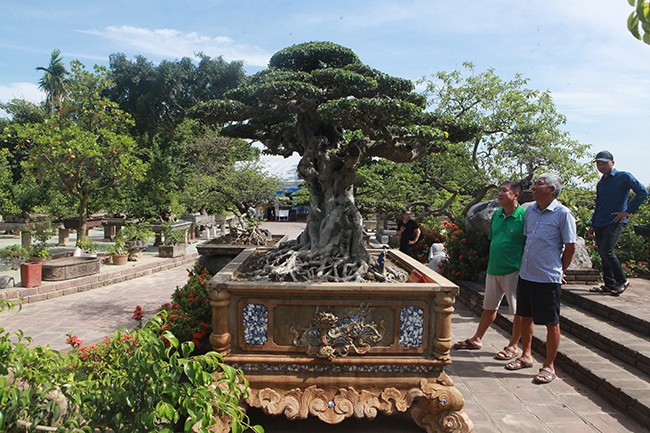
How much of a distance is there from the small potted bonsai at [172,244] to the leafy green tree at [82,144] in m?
1.88

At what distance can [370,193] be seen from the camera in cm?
1411

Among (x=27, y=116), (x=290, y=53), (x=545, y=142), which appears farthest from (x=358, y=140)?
(x=27, y=116)

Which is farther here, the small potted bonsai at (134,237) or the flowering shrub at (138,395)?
the small potted bonsai at (134,237)

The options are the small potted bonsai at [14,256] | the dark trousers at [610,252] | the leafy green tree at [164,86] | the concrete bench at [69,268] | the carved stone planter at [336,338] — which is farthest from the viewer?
the leafy green tree at [164,86]

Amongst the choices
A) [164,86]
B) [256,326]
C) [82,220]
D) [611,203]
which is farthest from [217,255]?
[164,86]

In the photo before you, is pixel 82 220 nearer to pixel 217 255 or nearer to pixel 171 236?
pixel 171 236

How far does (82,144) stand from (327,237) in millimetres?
8777

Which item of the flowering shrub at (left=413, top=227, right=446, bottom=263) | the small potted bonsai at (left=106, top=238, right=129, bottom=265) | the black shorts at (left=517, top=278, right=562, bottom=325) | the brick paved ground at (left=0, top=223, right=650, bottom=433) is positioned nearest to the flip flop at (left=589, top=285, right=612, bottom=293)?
the brick paved ground at (left=0, top=223, right=650, bottom=433)

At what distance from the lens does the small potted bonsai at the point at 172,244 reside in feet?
40.1

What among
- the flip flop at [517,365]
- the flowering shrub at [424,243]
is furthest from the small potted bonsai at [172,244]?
the flip flop at [517,365]

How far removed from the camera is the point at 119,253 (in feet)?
35.5

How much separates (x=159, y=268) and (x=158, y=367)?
10.1 metres

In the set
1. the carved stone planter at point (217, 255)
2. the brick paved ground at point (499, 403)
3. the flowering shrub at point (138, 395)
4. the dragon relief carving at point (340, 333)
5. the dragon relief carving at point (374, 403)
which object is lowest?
the brick paved ground at point (499, 403)

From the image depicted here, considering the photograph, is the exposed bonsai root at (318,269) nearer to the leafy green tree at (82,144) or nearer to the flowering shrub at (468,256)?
the flowering shrub at (468,256)
